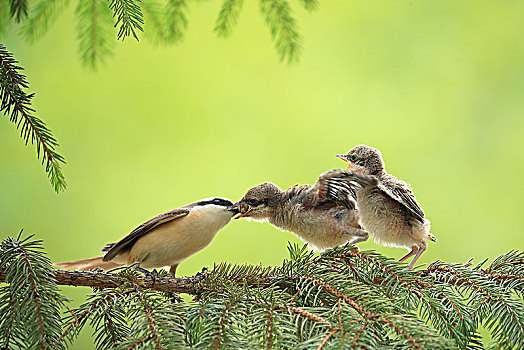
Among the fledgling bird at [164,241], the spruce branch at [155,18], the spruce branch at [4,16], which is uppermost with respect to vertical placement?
the spruce branch at [155,18]

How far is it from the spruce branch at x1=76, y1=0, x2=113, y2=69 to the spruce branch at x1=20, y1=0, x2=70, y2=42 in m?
Result: 0.07

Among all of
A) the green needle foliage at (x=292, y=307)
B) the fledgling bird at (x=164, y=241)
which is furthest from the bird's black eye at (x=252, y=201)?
the green needle foliage at (x=292, y=307)

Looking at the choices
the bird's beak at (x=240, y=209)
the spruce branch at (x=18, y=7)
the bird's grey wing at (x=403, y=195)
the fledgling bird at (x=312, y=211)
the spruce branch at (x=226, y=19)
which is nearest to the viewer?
the spruce branch at (x=18, y=7)

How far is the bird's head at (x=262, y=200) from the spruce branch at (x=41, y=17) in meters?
0.89

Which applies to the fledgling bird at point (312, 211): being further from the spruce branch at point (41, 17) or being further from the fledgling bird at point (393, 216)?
the spruce branch at point (41, 17)

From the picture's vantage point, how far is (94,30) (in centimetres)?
185

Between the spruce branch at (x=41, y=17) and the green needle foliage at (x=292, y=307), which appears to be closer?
the green needle foliage at (x=292, y=307)

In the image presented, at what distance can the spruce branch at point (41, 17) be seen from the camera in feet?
5.83

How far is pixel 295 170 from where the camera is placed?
10.9 feet

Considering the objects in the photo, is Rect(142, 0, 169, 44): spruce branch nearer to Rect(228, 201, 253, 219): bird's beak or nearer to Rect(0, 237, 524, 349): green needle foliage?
Rect(228, 201, 253, 219): bird's beak

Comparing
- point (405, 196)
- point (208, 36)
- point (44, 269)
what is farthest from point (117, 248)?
A: point (208, 36)

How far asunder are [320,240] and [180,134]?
2149 mm

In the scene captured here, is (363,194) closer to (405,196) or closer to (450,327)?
(405,196)

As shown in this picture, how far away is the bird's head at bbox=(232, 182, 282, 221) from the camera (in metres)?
1.78
